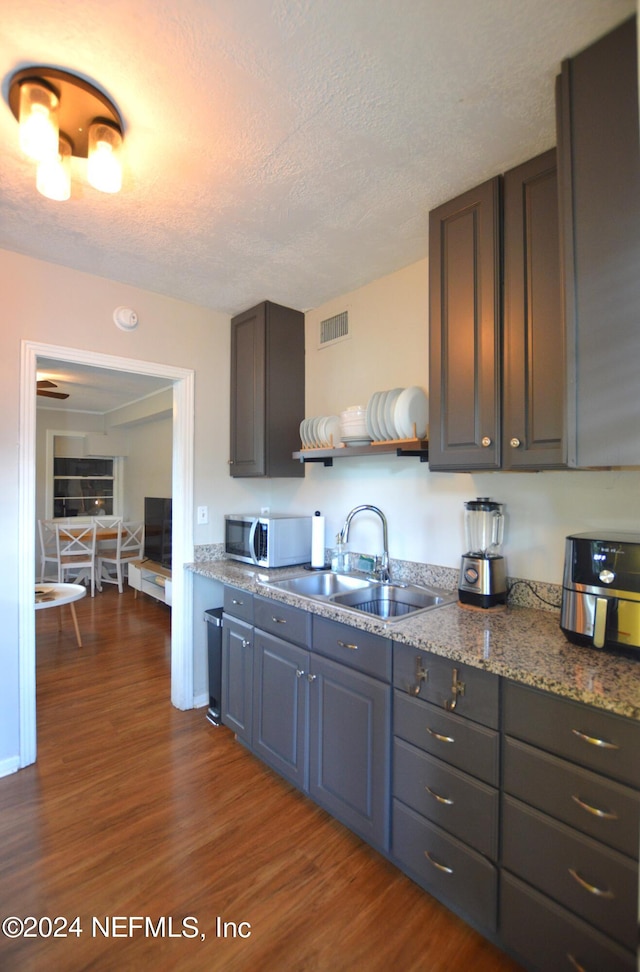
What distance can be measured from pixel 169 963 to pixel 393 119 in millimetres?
2614

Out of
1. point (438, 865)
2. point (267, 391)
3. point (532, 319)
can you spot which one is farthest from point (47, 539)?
point (532, 319)

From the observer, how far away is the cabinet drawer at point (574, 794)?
1045 mm

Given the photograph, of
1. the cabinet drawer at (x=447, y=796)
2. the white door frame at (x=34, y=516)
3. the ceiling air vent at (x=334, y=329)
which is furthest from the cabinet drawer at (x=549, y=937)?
the ceiling air vent at (x=334, y=329)

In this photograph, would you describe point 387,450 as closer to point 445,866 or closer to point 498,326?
point 498,326

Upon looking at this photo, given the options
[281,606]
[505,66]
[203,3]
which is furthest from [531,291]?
[281,606]

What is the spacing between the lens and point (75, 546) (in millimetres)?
5426

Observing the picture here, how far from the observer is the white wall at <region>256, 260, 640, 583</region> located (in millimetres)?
1662

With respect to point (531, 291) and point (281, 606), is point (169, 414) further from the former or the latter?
point (531, 291)

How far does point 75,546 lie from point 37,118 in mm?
5046

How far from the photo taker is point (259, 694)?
7.04ft

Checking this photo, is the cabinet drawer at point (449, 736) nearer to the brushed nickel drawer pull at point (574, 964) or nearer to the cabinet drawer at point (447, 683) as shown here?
the cabinet drawer at point (447, 683)

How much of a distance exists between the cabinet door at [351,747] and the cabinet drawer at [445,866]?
7cm

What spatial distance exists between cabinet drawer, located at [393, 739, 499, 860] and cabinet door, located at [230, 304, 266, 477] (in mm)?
1687

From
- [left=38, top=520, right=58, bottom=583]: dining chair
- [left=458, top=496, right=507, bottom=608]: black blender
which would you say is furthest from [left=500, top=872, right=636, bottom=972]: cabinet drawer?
[left=38, top=520, right=58, bottom=583]: dining chair
